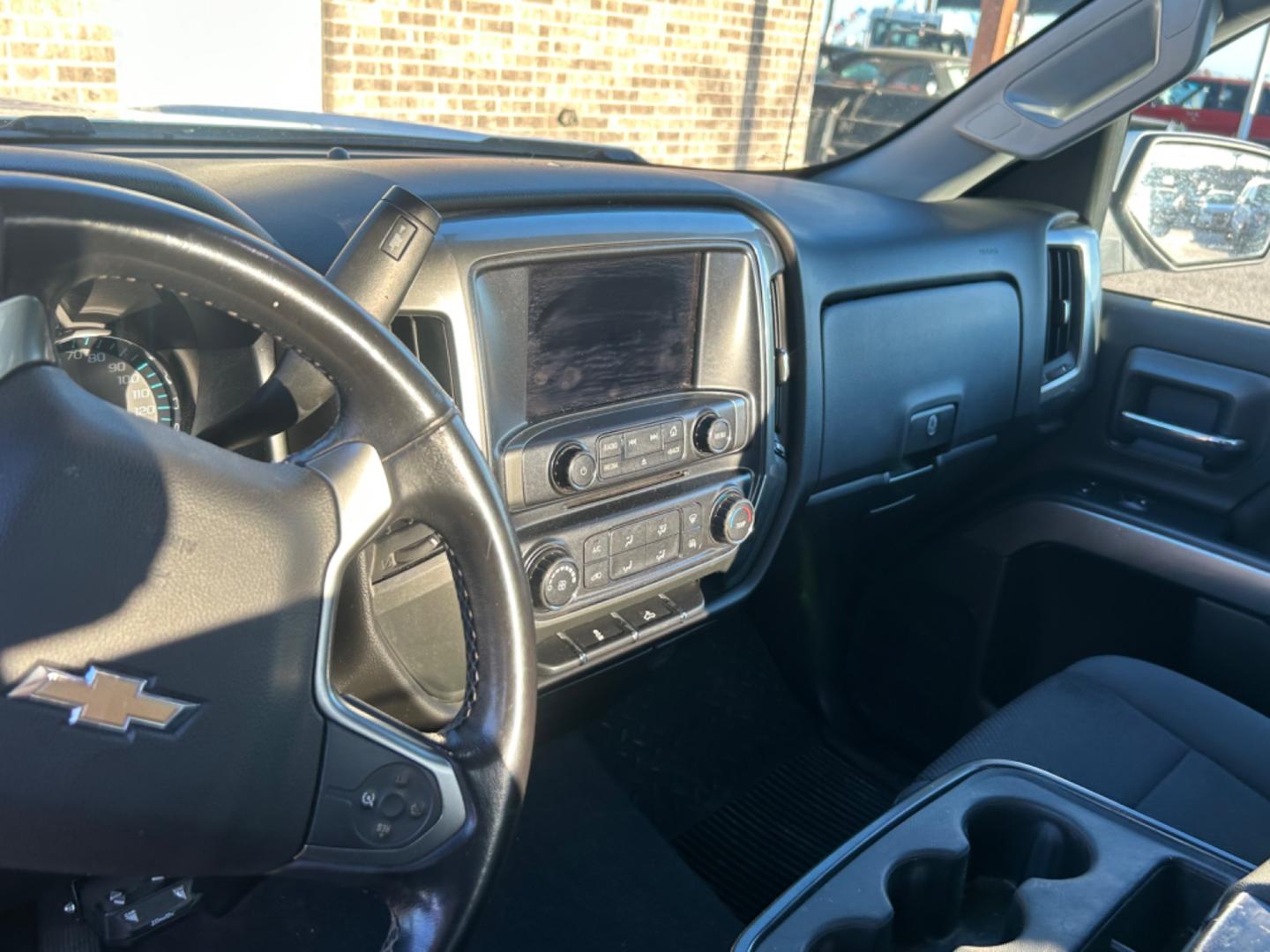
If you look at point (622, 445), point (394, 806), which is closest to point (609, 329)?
point (622, 445)

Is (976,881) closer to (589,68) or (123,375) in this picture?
(123,375)

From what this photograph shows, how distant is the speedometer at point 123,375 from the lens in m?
1.13

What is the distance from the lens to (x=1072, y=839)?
144cm

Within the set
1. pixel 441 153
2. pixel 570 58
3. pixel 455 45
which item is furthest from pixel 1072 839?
pixel 570 58

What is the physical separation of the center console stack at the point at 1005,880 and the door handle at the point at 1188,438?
1320mm

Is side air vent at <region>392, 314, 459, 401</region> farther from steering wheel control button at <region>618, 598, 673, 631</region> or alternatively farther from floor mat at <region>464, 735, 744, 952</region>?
floor mat at <region>464, 735, 744, 952</region>

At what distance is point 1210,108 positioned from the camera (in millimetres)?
3295

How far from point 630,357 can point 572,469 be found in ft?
0.76

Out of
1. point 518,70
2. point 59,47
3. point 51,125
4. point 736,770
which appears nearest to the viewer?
point 51,125

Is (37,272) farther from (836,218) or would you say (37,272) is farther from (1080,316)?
(1080,316)

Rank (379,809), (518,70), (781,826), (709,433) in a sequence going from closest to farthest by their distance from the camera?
(379,809) → (709,433) → (781,826) → (518,70)

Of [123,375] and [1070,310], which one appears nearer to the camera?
[123,375]

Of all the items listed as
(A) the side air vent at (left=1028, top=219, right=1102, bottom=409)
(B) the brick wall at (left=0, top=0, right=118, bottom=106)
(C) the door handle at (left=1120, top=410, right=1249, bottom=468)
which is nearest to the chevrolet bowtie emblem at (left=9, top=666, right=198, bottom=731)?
(A) the side air vent at (left=1028, top=219, right=1102, bottom=409)

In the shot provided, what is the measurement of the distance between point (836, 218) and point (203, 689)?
1534 millimetres
